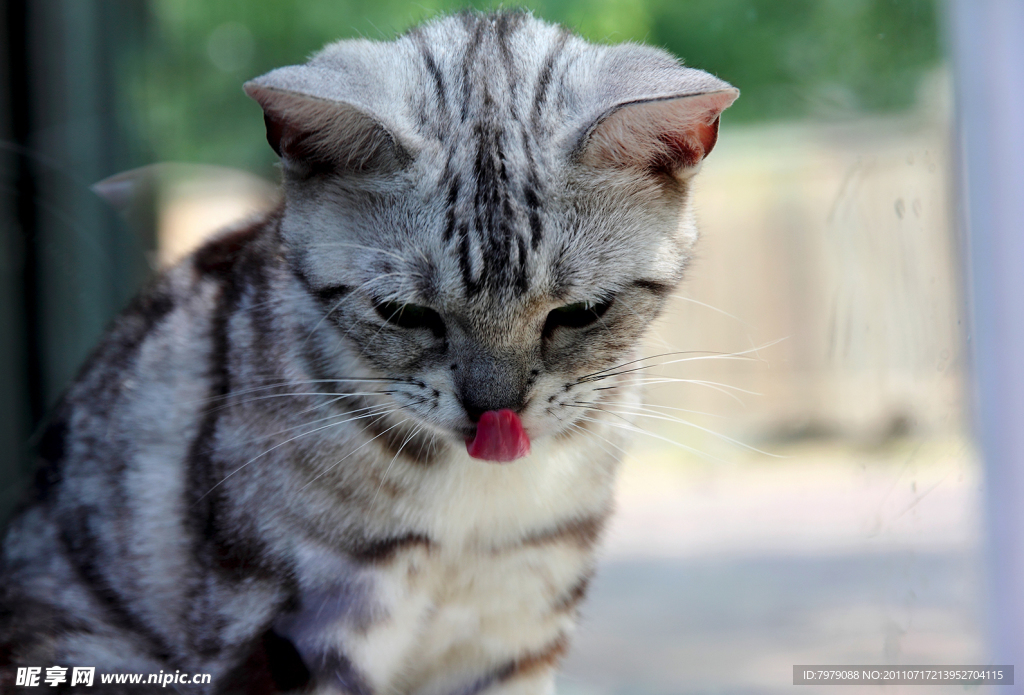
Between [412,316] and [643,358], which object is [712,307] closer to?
[643,358]

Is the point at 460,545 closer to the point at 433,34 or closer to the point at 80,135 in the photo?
the point at 433,34

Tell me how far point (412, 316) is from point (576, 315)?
177 millimetres

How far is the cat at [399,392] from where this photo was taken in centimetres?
88

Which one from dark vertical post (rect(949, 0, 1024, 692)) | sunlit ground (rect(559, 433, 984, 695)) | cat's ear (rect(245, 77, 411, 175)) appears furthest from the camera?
sunlit ground (rect(559, 433, 984, 695))

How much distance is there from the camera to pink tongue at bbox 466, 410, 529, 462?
88 centimetres

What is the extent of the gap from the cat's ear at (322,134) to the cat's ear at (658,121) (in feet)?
0.69

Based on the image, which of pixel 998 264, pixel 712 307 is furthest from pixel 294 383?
pixel 998 264

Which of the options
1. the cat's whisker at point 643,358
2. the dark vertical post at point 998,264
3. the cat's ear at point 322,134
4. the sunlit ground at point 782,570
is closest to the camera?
the cat's ear at point 322,134

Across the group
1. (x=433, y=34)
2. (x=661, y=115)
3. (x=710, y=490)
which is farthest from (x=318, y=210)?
(x=710, y=490)

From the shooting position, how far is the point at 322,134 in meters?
0.88

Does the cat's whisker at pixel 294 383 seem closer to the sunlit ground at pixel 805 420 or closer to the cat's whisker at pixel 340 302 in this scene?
the cat's whisker at pixel 340 302

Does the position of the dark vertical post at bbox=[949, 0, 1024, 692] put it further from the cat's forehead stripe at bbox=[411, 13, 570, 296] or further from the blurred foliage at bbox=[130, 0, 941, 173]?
the cat's forehead stripe at bbox=[411, 13, 570, 296]

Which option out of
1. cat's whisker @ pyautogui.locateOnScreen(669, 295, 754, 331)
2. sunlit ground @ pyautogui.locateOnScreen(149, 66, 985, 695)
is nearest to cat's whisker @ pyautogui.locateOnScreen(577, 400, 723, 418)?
sunlit ground @ pyautogui.locateOnScreen(149, 66, 985, 695)

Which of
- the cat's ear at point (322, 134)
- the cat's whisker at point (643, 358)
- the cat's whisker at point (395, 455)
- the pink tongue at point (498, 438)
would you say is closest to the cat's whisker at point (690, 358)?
the cat's whisker at point (643, 358)
